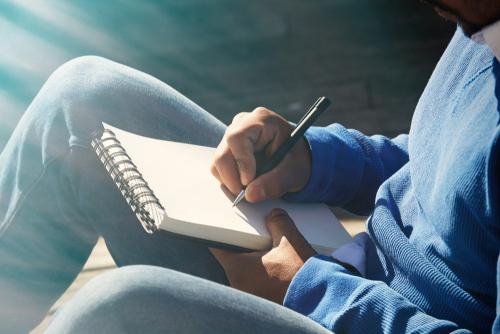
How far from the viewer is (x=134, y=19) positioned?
4.41m

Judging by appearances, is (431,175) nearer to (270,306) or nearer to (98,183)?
(270,306)

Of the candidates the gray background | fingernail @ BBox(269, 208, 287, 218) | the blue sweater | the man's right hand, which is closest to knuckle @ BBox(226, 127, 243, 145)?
the man's right hand

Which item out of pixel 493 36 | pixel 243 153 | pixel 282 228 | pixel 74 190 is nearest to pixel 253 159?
pixel 243 153

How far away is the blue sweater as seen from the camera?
3.31ft

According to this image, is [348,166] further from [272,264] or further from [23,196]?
[23,196]

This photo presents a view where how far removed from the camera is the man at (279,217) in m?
0.97

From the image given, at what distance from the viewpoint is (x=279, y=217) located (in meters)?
1.32

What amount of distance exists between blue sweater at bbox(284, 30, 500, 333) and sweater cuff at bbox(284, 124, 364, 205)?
0.49 ft

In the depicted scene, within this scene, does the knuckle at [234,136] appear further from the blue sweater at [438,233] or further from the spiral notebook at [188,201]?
the blue sweater at [438,233]

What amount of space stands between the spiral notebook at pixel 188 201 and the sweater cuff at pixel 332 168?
23mm

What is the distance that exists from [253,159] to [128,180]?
205mm

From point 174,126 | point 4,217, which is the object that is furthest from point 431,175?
point 4,217

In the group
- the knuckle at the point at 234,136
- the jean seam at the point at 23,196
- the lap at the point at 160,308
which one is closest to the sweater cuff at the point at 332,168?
the knuckle at the point at 234,136

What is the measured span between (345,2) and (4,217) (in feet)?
10.7
